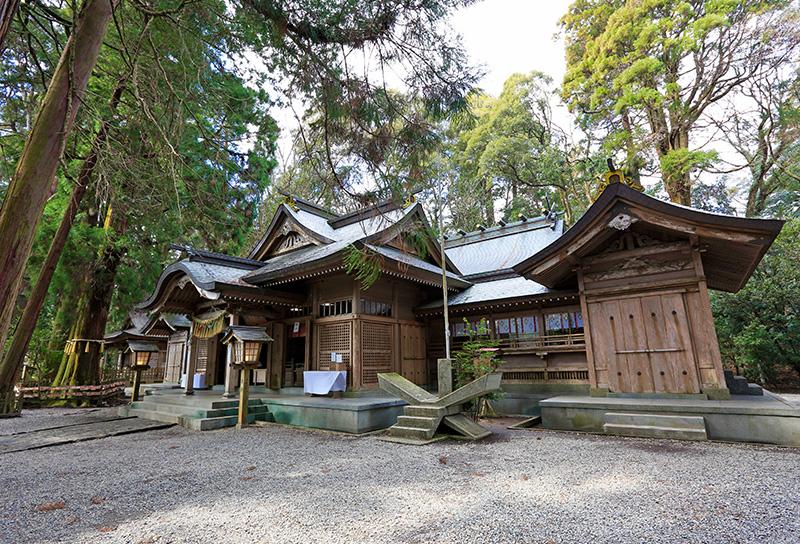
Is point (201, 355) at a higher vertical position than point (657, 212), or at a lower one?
lower

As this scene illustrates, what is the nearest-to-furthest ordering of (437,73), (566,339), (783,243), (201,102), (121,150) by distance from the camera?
(437,73) → (121,150) → (201,102) → (566,339) → (783,243)

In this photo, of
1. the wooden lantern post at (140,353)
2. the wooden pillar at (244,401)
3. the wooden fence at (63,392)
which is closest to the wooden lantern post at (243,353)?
the wooden pillar at (244,401)

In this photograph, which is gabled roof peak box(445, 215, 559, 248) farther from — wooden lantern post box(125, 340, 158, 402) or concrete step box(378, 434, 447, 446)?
wooden lantern post box(125, 340, 158, 402)

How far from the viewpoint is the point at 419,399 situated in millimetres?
6828

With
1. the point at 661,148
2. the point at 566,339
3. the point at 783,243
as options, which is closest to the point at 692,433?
the point at 566,339

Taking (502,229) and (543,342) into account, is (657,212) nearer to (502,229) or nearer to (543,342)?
(543,342)

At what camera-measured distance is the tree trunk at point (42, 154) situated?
7.93 feet

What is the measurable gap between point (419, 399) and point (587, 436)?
9.83 feet

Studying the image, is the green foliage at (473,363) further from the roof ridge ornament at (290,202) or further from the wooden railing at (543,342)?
the roof ridge ornament at (290,202)

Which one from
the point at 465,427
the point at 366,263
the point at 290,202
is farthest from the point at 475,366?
the point at 290,202

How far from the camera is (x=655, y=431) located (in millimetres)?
6207

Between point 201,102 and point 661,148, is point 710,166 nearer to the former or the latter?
point 661,148

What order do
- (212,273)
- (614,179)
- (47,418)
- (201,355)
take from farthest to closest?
(201,355), (212,273), (47,418), (614,179)

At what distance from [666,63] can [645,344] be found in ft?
A: 44.5
